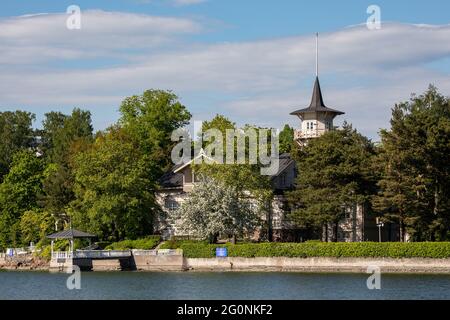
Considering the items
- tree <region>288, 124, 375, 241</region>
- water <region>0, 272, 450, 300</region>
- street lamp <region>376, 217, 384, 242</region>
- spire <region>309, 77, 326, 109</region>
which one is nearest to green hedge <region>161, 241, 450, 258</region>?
water <region>0, 272, 450, 300</region>

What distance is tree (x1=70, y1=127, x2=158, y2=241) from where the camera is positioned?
75750 mm

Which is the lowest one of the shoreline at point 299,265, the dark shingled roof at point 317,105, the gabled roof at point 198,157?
the shoreline at point 299,265

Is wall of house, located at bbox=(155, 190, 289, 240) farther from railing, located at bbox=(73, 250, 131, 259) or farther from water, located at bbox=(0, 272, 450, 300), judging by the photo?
water, located at bbox=(0, 272, 450, 300)

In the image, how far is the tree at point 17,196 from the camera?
287 feet

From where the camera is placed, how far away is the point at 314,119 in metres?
85.0

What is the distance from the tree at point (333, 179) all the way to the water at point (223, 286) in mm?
8557

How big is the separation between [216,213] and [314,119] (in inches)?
636

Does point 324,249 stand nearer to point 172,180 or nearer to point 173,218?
point 173,218

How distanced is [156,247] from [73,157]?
12267 mm

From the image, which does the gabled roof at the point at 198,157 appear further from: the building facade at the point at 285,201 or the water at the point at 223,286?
the water at the point at 223,286

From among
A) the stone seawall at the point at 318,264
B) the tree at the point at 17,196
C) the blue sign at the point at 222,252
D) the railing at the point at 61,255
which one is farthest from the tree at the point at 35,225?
the blue sign at the point at 222,252

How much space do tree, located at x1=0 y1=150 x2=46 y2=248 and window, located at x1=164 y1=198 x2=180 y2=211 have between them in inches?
446
